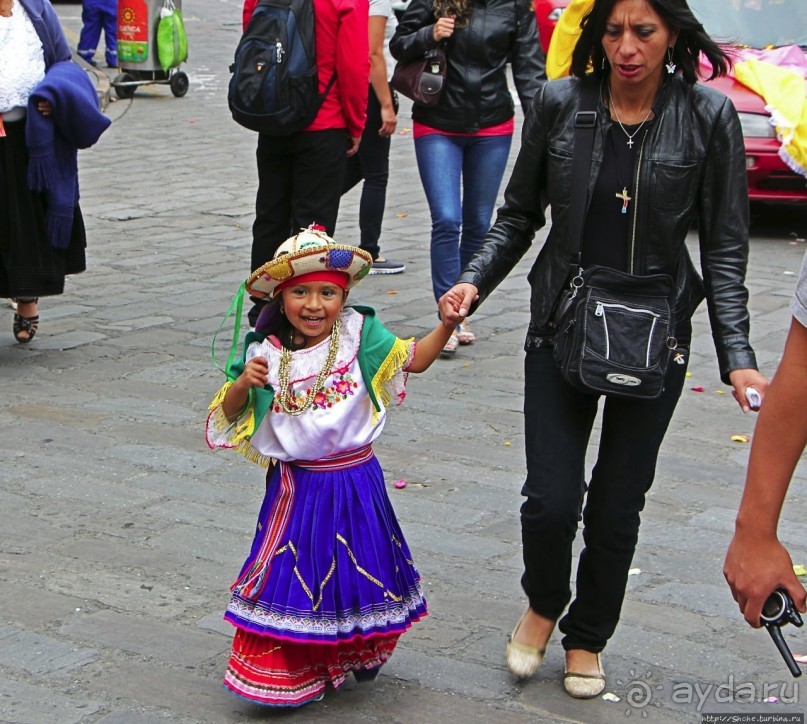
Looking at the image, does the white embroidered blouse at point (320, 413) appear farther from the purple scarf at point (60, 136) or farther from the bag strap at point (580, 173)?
the purple scarf at point (60, 136)

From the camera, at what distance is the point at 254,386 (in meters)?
3.43

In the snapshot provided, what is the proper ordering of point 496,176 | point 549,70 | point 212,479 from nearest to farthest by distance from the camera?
point 212,479 → point 496,176 → point 549,70

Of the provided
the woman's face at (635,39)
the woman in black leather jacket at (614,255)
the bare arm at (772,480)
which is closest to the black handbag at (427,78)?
the woman in black leather jacket at (614,255)

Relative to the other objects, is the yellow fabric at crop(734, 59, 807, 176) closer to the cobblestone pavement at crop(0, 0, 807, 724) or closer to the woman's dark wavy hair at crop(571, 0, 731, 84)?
the cobblestone pavement at crop(0, 0, 807, 724)

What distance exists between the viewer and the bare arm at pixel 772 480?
2189mm

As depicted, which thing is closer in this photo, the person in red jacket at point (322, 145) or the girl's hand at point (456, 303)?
the girl's hand at point (456, 303)

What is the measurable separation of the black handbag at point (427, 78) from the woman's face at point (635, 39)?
11.0ft

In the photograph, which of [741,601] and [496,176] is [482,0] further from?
[741,601]

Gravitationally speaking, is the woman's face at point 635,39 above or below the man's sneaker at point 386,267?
above

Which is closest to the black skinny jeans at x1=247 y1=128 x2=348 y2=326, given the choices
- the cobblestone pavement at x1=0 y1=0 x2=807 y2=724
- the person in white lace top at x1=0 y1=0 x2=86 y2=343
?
the cobblestone pavement at x1=0 y1=0 x2=807 y2=724

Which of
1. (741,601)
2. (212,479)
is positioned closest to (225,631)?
(212,479)

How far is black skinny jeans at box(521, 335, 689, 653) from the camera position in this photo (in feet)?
11.5

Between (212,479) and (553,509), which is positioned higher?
(553,509)

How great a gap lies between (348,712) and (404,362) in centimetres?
90
